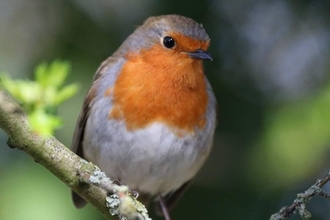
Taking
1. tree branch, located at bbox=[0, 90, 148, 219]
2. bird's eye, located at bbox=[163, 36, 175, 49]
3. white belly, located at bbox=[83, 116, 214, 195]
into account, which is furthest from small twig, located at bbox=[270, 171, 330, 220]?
bird's eye, located at bbox=[163, 36, 175, 49]

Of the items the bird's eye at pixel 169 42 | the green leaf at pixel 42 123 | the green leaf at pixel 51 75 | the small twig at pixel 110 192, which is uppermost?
the green leaf at pixel 51 75

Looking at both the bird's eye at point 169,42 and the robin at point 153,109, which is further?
the bird's eye at point 169,42

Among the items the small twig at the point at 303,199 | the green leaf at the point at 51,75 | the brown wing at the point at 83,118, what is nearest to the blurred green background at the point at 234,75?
the brown wing at the point at 83,118

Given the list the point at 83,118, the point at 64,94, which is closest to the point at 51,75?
the point at 64,94

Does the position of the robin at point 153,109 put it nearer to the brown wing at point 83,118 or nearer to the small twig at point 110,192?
the brown wing at point 83,118

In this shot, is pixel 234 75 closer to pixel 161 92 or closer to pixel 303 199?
pixel 161 92

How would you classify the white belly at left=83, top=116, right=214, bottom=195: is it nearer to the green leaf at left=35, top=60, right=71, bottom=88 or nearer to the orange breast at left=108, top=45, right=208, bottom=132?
the orange breast at left=108, top=45, right=208, bottom=132

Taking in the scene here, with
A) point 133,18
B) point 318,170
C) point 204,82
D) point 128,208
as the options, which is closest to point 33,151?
point 128,208
